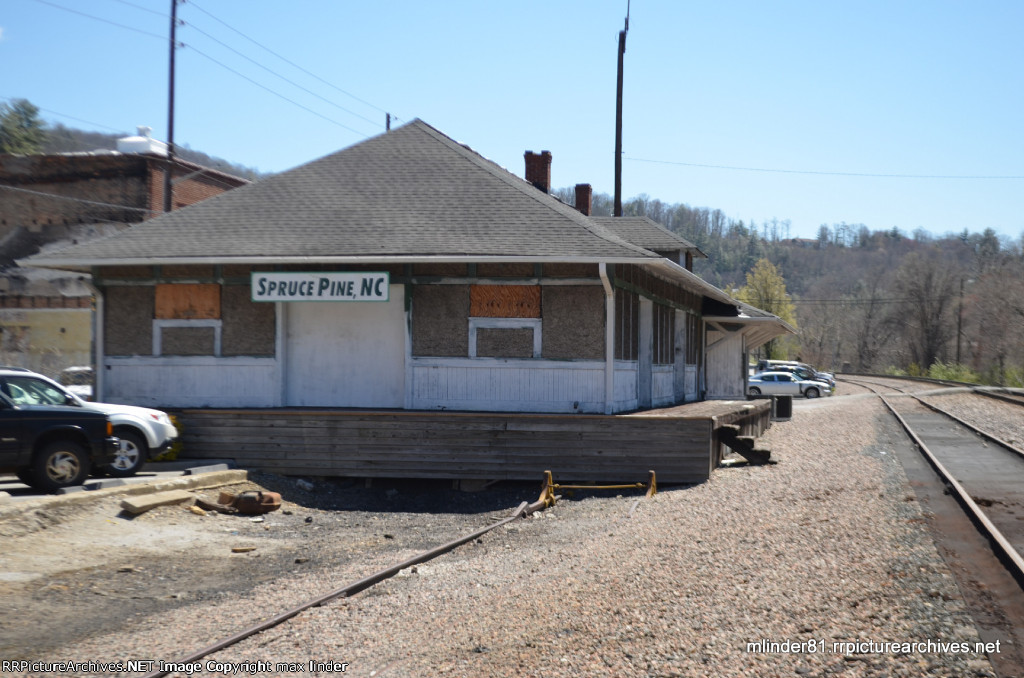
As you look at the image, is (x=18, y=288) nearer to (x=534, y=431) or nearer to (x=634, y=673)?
(x=534, y=431)

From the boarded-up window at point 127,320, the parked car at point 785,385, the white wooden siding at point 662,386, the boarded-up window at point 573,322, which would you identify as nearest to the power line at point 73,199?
the boarded-up window at point 127,320

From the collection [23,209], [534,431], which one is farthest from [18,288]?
[534,431]

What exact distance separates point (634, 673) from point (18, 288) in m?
39.3

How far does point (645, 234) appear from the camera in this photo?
27.3 m

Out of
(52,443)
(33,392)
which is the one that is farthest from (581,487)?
(33,392)

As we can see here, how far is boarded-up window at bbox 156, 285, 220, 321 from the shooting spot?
1825 cm

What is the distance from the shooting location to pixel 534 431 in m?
16.1

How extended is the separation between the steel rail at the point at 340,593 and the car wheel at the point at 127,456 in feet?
18.7

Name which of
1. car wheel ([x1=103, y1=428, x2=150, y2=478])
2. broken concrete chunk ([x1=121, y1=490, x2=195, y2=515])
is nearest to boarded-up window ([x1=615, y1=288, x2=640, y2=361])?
broken concrete chunk ([x1=121, y1=490, x2=195, y2=515])

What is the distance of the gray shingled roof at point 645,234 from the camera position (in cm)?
2648

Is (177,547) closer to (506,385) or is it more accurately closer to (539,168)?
(506,385)

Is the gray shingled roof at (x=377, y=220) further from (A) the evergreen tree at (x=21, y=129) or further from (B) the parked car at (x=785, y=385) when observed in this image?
(A) the evergreen tree at (x=21, y=129)

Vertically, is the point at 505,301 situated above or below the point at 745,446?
above

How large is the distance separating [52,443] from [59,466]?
32cm
